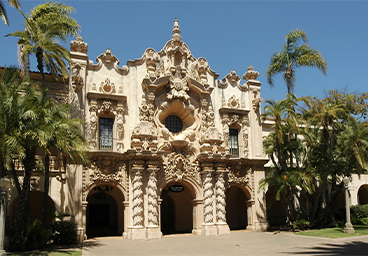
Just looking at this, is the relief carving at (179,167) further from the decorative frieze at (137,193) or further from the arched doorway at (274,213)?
the arched doorway at (274,213)

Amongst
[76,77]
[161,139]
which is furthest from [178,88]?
[76,77]

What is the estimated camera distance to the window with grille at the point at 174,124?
28.1 meters

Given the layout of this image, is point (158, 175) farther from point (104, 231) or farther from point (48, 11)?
point (48, 11)

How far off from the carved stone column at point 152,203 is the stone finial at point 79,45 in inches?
342

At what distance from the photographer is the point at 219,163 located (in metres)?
26.9

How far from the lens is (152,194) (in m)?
24.4

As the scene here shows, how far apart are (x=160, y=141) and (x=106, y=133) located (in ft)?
12.3

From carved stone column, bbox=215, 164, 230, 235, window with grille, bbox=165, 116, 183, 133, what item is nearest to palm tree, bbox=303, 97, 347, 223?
carved stone column, bbox=215, 164, 230, 235

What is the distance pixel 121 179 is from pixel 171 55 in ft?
31.8

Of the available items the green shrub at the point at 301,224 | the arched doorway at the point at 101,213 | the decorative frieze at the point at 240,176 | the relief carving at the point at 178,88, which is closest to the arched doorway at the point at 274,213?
the decorative frieze at the point at 240,176

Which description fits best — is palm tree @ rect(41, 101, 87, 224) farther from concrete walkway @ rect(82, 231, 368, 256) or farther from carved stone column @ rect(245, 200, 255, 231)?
carved stone column @ rect(245, 200, 255, 231)

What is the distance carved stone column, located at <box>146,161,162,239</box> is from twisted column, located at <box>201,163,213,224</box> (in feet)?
11.5

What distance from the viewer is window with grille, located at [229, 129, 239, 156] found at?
95.7ft

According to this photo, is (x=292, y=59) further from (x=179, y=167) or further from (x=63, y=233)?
(x=63, y=233)
